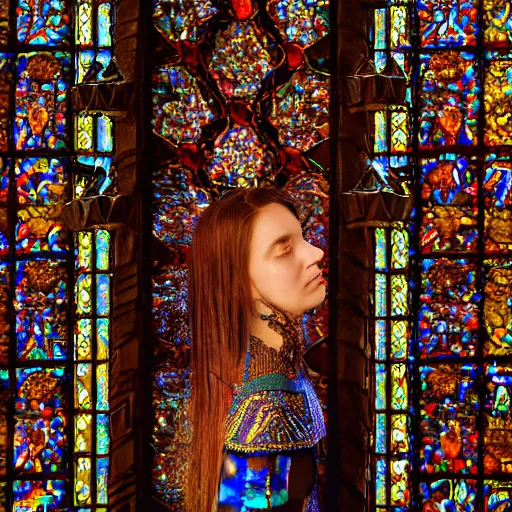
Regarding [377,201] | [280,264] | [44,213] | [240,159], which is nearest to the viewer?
[280,264]

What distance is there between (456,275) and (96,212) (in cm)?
119

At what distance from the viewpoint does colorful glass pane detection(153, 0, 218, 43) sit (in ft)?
11.4

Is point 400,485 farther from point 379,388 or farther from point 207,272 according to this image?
point 207,272

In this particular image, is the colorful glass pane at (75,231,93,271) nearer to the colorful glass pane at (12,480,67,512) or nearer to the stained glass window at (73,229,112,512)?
the stained glass window at (73,229,112,512)

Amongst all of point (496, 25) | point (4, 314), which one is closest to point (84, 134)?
point (4, 314)

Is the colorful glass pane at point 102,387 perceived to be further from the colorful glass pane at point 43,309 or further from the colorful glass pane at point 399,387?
the colorful glass pane at point 399,387

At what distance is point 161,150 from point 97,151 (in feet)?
0.70

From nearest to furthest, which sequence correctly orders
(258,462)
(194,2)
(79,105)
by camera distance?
(258,462)
(79,105)
(194,2)

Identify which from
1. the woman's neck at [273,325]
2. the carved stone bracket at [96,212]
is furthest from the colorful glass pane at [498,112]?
the carved stone bracket at [96,212]

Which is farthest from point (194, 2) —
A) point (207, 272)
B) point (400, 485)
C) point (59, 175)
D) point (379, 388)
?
point (400, 485)

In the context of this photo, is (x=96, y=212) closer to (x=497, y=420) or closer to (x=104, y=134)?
(x=104, y=134)

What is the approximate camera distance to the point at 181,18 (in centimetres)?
350

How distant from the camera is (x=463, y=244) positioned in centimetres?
353

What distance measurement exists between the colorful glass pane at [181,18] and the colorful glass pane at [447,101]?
0.74 m
